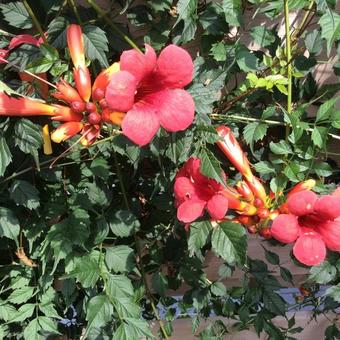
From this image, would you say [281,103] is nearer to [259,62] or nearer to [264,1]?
[259,62]

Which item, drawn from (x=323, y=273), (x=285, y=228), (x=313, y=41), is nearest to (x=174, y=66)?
(x=285, y=228)

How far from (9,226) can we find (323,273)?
1.08 m

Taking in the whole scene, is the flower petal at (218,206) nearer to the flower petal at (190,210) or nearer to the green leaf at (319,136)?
the flower petal at (190,210)

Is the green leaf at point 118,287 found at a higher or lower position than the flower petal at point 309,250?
lower

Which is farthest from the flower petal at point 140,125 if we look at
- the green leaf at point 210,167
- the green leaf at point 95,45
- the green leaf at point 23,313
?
the green leaf at point 23,313

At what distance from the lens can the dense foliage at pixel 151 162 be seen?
4.52 ft

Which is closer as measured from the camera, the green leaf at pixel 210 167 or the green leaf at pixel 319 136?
the green leaf at pixel 210 167

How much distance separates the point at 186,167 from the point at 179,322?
3.98ft

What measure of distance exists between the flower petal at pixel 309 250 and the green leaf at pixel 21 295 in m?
1.01

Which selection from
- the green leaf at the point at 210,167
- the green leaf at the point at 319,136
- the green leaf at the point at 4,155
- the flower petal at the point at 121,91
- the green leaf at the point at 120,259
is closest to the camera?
the flower petal at the point at 121,91

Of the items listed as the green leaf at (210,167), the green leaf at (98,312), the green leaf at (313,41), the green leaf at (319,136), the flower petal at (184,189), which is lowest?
the green leaf at (98,312)

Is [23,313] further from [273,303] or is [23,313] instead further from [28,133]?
[273,303]

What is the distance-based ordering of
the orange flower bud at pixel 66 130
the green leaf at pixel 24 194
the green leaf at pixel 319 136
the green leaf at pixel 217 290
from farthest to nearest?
the green leaf at pixel 217 290
the green leaf at pixel 24 194
the green leaf at pixel 319 136
the orange flower bud at pixel 66 130

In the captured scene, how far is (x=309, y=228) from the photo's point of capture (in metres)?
1.30
